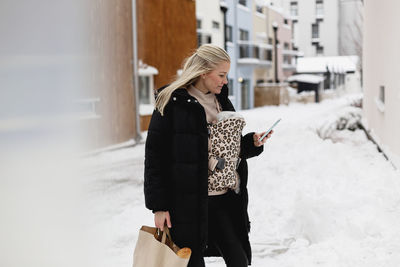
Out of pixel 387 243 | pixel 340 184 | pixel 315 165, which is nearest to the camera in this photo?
pixel 387 243

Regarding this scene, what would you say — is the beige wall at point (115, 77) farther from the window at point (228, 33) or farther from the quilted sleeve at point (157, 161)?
the window at point (228, 33)

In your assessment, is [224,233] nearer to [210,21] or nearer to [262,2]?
[210,21]

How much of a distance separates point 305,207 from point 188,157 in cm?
310

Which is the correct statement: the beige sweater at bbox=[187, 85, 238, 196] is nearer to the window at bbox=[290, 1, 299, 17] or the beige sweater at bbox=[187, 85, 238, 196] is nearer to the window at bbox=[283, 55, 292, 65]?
the window at bbox=[283, 55, 292, 65]

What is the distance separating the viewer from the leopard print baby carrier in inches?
90.9

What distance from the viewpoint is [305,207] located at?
497cm

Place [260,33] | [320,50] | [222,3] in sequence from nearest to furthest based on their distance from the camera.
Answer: [222,3] < [260,33] < [320,50]

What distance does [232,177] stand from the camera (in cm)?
234

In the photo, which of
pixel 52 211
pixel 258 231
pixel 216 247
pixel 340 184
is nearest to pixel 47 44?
pixel 52 211

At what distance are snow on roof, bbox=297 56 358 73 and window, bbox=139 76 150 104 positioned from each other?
1183 inches

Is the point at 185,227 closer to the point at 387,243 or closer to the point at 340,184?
the point at 387,243

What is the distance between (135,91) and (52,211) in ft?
33.1

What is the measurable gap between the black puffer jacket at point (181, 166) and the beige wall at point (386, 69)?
4716 mm

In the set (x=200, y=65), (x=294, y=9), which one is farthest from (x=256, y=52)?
(x=200, y=65)
